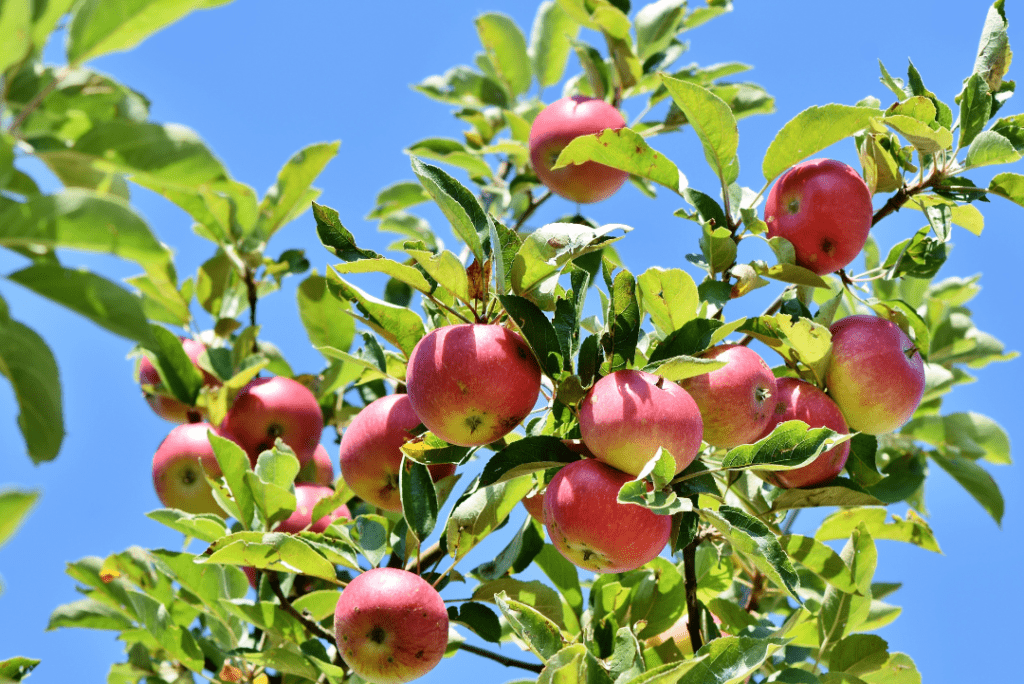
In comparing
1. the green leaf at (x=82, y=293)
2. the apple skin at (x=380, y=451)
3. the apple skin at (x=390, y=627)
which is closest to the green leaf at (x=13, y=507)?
the green leaf at (x=82, y=293)

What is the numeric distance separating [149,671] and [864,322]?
7.11 ft

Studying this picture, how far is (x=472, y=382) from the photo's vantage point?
1729mm

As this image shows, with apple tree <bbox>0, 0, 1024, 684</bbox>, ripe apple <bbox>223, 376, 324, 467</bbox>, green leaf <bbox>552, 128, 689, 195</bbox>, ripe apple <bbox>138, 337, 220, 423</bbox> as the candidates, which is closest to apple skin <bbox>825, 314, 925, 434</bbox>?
apple tree <bbox>0, 0, 1024, 684</bbox>

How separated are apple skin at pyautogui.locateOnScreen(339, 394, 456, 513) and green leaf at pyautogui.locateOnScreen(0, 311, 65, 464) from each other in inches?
40.5

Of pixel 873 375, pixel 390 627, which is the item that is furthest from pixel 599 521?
pixel 873 375

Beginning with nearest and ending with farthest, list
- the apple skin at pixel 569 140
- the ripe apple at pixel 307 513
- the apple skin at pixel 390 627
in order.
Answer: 1. the apple skin at pixel 390 627
2. the ripe apple at pixel 307 513
3. the apple skin at pixel 569 140

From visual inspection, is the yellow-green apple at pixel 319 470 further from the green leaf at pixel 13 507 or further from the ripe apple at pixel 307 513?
the green leaf at pixel 13 507

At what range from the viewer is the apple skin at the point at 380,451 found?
221 cm

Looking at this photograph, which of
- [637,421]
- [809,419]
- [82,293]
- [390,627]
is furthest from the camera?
[809,419]

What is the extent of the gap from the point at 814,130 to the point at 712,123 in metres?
0.24

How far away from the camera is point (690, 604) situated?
2090 mm

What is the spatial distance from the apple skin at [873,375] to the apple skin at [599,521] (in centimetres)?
66

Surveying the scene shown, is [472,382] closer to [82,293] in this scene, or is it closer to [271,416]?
[82,293]

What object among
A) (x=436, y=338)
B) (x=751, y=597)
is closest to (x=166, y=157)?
(x=436, y=338)
